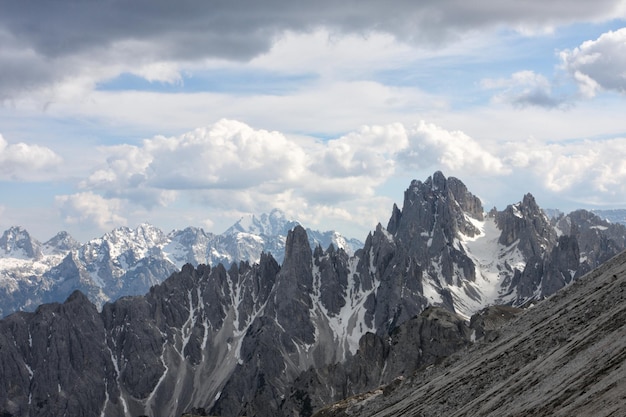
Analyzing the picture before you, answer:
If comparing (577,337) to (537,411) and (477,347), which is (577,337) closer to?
(537,411)

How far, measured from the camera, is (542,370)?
84875mm

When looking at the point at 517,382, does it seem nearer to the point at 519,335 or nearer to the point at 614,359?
the point at 614,359

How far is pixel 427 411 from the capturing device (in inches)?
A: 4016

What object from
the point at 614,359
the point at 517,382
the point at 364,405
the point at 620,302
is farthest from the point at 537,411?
the point at 364,405

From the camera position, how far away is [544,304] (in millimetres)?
135750

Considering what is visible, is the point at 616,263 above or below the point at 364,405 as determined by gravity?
above

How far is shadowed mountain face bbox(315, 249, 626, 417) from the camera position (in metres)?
68.8

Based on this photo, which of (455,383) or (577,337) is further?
(455,383)

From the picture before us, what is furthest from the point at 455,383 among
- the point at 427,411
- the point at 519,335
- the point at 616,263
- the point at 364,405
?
the point at 616,263

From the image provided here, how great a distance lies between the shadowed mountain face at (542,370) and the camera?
2709 inches

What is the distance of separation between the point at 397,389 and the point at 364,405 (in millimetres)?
8734

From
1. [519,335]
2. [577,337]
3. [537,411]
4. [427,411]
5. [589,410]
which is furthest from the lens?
[519,335]

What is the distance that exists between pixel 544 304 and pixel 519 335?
20347 millimetres

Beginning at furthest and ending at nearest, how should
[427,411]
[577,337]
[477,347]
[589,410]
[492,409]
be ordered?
[477,347] → [427,411] → [577,337] → [492,409] → [589,410]
